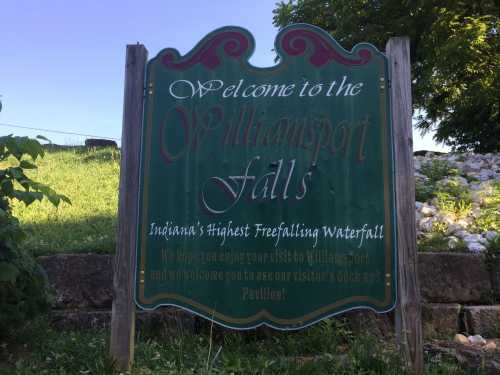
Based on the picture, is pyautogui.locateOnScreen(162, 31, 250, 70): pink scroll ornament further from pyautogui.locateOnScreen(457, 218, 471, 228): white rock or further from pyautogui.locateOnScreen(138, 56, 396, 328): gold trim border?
pyautogui.locateOnScreen(457, 218, 471, 228): white rock

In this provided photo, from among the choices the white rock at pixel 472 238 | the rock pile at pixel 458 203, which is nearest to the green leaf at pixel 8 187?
the rock pile at pixel 458 203

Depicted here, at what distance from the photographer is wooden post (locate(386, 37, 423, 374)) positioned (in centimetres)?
330

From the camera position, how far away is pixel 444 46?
36.3 ft

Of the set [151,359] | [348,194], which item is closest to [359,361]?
[348,194]

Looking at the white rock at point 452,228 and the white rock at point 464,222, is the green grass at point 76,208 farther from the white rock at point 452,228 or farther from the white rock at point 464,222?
the white rock at point 464,222

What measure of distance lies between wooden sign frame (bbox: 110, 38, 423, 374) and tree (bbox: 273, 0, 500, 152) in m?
8.39

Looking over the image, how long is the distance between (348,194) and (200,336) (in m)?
1.83

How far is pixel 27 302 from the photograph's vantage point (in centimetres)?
375

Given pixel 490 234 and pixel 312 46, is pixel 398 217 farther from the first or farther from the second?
pixel 490 234

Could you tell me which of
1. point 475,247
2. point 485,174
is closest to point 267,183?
point 475,247

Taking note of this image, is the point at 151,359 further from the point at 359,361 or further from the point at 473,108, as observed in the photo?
the point at 473,108

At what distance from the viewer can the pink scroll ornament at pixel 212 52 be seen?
3654 millimetres

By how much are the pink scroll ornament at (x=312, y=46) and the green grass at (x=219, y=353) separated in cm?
220

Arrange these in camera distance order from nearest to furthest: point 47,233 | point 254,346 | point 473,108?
1. point 254,346
2. point 47,233
3. point 473,108
